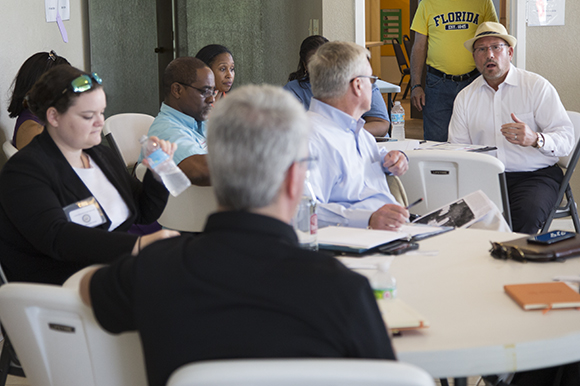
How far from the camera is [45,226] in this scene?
5.81 ft

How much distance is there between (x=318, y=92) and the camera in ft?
8.42

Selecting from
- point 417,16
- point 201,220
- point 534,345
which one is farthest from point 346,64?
point 417,16

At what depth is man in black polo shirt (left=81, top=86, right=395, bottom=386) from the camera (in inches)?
35.1

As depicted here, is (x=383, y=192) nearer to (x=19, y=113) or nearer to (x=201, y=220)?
(x=201, y=220)

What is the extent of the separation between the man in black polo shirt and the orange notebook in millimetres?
505

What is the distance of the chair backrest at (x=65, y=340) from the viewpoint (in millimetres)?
1086

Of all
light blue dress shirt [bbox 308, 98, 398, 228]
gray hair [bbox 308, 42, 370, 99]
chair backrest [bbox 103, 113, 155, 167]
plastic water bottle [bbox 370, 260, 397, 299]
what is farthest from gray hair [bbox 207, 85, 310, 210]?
chair backrest [bbox 103, 113, 155, 167]

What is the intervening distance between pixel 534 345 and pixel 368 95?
5.22 ft

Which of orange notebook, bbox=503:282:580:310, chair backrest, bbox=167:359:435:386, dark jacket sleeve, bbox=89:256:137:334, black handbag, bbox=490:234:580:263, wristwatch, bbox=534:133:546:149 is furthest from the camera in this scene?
wristwatch, bbox=534:133:546:149

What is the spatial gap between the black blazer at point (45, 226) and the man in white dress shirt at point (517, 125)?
2220 mm

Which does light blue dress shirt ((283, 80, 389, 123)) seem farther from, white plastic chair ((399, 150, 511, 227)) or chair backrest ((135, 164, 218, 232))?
chair backrest ((135, 164, 218, 232))

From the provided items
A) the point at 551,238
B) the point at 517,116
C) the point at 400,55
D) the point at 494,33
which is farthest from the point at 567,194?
the point at 400,55

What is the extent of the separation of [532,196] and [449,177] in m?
0.86

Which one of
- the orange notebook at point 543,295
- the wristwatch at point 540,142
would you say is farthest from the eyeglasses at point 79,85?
the wristwatch at point 540,142
